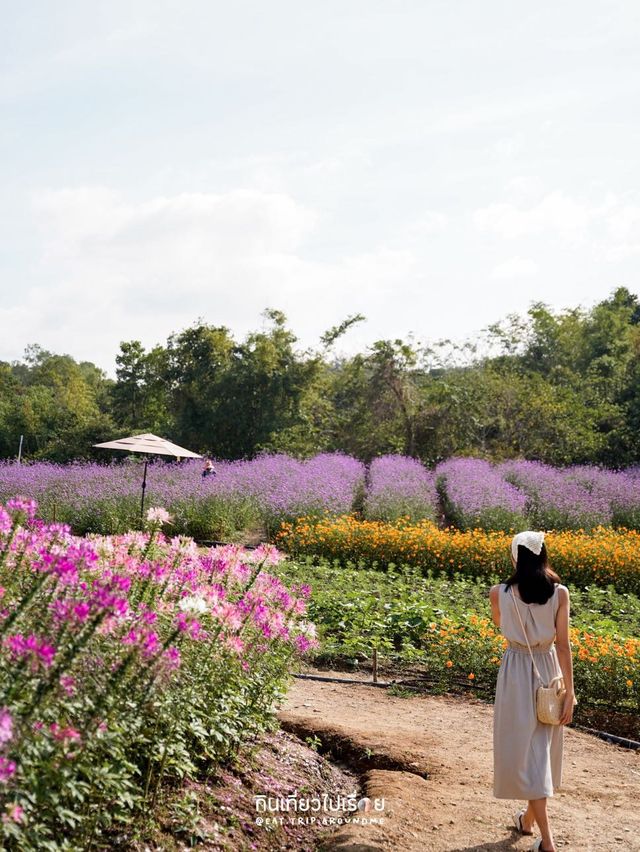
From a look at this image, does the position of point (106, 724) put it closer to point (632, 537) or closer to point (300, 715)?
point (300, 715)

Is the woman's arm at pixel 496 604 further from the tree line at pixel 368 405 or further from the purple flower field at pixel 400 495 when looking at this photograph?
the tree line at pixel 368 405

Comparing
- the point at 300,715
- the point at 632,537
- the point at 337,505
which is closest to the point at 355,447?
the point at 337,505

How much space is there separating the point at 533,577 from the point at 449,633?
3.01 meters

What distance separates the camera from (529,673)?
3479mm

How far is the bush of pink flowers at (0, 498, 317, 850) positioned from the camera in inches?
82.8

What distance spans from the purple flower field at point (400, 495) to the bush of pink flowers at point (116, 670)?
→ 8.98 m

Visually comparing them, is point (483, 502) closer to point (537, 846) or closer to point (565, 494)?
point (565, 494)

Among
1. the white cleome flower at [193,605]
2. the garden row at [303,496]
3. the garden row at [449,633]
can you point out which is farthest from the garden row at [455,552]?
the white cleome flower at [193,605]

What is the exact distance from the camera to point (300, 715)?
4883 mm

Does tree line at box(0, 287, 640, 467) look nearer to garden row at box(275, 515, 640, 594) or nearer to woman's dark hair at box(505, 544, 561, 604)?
garden row at box(275, 515, 640, 594)

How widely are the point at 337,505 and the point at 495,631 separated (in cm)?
659

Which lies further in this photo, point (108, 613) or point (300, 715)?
point (300, 715)

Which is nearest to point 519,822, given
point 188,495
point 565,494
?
point 188,495

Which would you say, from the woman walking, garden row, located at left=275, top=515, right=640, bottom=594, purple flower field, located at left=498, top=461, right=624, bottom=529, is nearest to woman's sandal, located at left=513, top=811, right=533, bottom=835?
the woman walking
